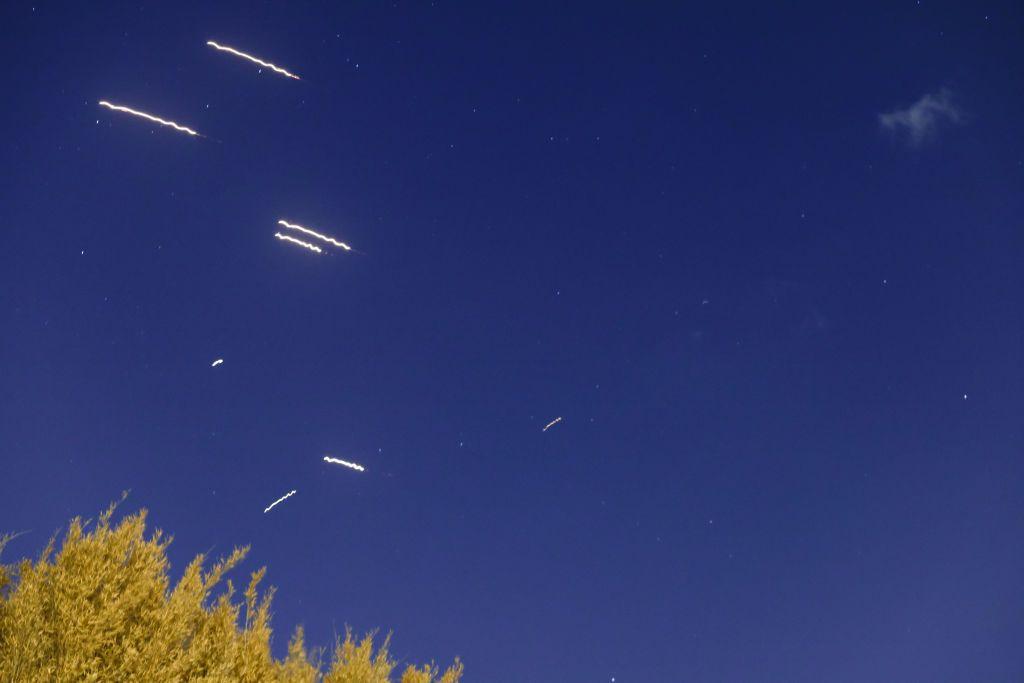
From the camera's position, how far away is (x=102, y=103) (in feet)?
51.2

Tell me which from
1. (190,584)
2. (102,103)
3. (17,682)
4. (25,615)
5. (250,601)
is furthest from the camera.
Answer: (102,103)

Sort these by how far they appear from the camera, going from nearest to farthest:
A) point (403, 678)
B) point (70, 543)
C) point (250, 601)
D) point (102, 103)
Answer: point (70, 543), point (250, 601), point (403, 678), point (102, 103)

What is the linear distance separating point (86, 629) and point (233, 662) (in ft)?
8.35

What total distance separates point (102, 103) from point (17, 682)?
11.9 m

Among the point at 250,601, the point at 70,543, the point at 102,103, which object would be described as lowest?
the point at 250,601

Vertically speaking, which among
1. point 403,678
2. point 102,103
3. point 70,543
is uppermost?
point 102,103

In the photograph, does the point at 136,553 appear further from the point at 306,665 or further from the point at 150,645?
the point at 306,665

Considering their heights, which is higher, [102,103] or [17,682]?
[102,103]

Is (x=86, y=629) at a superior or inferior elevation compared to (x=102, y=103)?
inferior

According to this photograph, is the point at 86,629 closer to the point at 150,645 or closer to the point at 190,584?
the point at 150,645

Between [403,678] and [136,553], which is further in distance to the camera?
[403,678]

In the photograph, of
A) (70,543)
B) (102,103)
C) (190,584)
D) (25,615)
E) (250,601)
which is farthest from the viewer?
(102,103)

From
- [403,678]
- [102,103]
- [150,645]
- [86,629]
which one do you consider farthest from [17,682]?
[102,103]

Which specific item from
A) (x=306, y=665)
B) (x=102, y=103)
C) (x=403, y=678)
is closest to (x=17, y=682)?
(x=306, y=665)
